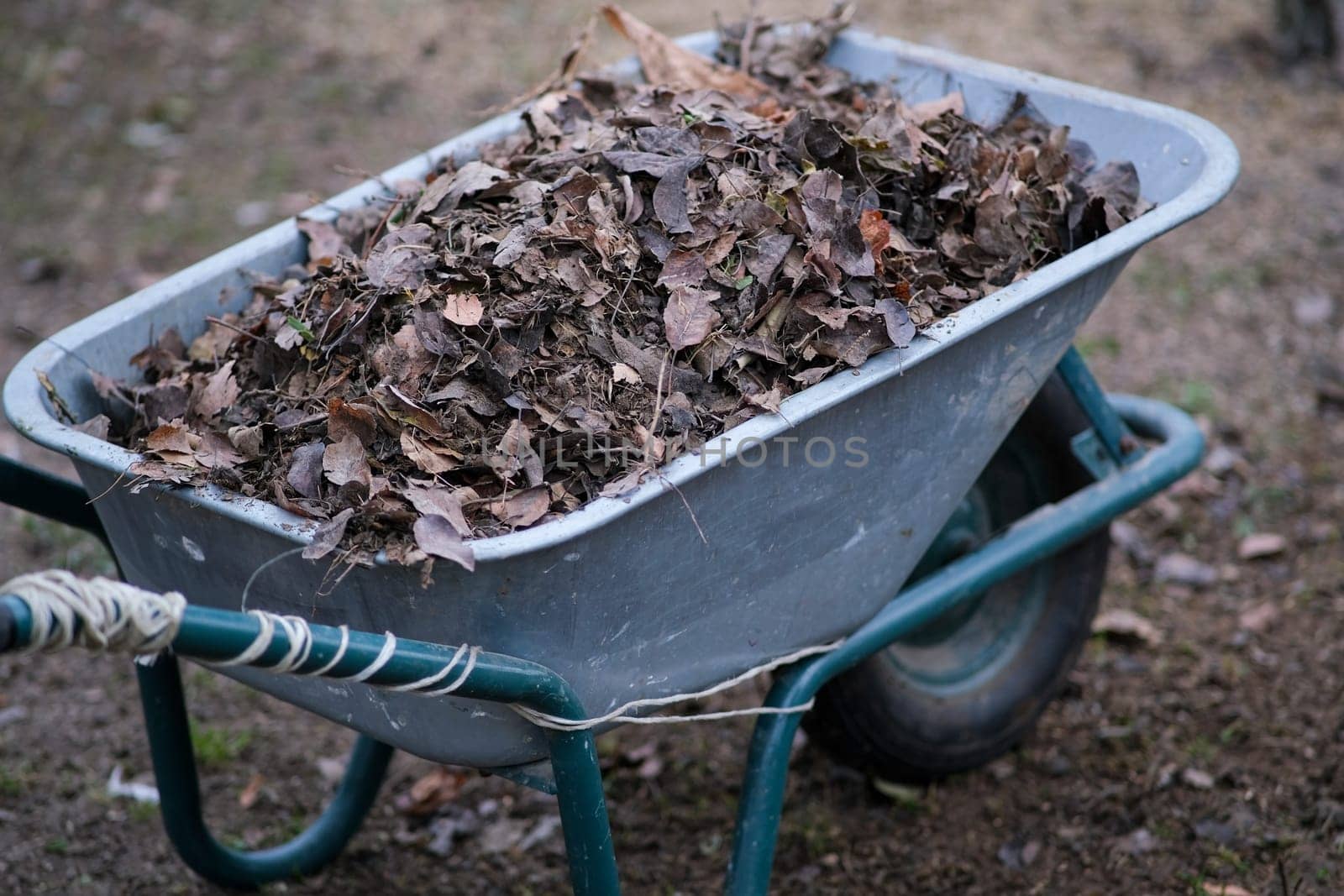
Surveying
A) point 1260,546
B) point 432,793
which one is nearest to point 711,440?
point 432,793

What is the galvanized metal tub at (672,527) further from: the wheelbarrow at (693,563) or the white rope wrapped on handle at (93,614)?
the white rope wrapped on handle at (93,614)

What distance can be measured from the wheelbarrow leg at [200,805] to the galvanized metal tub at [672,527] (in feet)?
1.03

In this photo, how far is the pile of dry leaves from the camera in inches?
56.3

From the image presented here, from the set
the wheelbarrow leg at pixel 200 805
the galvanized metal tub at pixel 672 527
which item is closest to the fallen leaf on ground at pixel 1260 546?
the galvanized metal tub at pixel 672 527

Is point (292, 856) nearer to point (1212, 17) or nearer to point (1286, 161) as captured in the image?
point (1286, 161)

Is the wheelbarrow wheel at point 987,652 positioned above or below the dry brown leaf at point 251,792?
above

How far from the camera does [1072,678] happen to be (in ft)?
8.58

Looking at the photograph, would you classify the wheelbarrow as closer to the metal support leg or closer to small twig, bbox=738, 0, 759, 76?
the metal support leg

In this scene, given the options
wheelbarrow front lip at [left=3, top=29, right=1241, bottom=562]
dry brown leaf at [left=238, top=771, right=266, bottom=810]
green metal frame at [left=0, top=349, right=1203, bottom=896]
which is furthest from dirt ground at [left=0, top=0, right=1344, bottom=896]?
green metal frame at [left=0, top=349, right=1203, bottom=896]

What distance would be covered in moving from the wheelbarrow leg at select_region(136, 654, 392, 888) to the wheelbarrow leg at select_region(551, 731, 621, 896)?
2.30 ft

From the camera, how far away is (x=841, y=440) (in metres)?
1.54

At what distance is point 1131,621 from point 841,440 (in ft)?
4.82

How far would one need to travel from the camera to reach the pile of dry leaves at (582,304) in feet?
4.69

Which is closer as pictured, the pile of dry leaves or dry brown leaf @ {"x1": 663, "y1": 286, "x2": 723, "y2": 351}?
the pile of dry leaves
